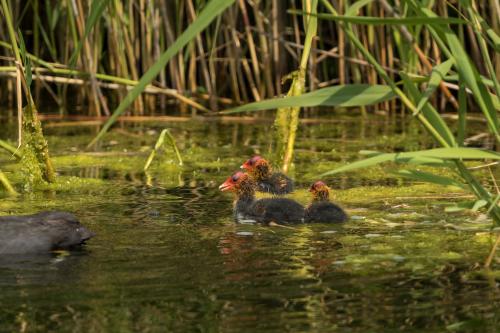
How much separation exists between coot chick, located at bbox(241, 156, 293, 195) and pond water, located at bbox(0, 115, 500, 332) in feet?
0.85

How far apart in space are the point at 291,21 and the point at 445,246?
7788 millimetres

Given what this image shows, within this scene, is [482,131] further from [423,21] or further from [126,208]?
[423,21]

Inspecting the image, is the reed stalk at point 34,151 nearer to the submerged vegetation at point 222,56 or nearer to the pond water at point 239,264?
the pond water at point 239,264

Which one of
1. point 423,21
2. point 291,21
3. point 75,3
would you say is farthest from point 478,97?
point 291,21

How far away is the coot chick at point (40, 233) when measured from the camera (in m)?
5.77

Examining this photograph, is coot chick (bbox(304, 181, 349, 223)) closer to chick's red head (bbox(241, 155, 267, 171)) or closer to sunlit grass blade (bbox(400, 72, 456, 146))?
chick's red head (bbox(241, 155, 267, 171))

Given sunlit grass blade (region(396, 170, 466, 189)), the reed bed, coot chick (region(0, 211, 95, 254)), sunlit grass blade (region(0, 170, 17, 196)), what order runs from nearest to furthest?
sunlit grass blade (region(396, 170, 466, 189)) → coot chick (region(0, 211, 95, 254)) → sunlit grass blade (region(0, 170, 17, 196)) → the reed bed

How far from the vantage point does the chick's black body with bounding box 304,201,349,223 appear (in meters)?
6.50

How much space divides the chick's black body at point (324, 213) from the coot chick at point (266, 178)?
1.05m

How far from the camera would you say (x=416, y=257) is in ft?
18.1

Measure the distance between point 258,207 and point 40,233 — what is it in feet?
4.93

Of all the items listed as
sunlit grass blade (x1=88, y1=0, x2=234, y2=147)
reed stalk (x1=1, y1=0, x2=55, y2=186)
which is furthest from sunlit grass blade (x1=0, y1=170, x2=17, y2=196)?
sunlit grass blade (x1=88, y1=0, x2=234, y2=147)

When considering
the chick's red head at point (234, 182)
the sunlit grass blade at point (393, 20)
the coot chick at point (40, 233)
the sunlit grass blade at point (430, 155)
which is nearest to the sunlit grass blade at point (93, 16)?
the sunlit grass blade at point (393, 20)

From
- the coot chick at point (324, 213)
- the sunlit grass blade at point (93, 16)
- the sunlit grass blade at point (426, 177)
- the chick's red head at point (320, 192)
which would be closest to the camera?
the sunlit grass blade at point (93, 16)
